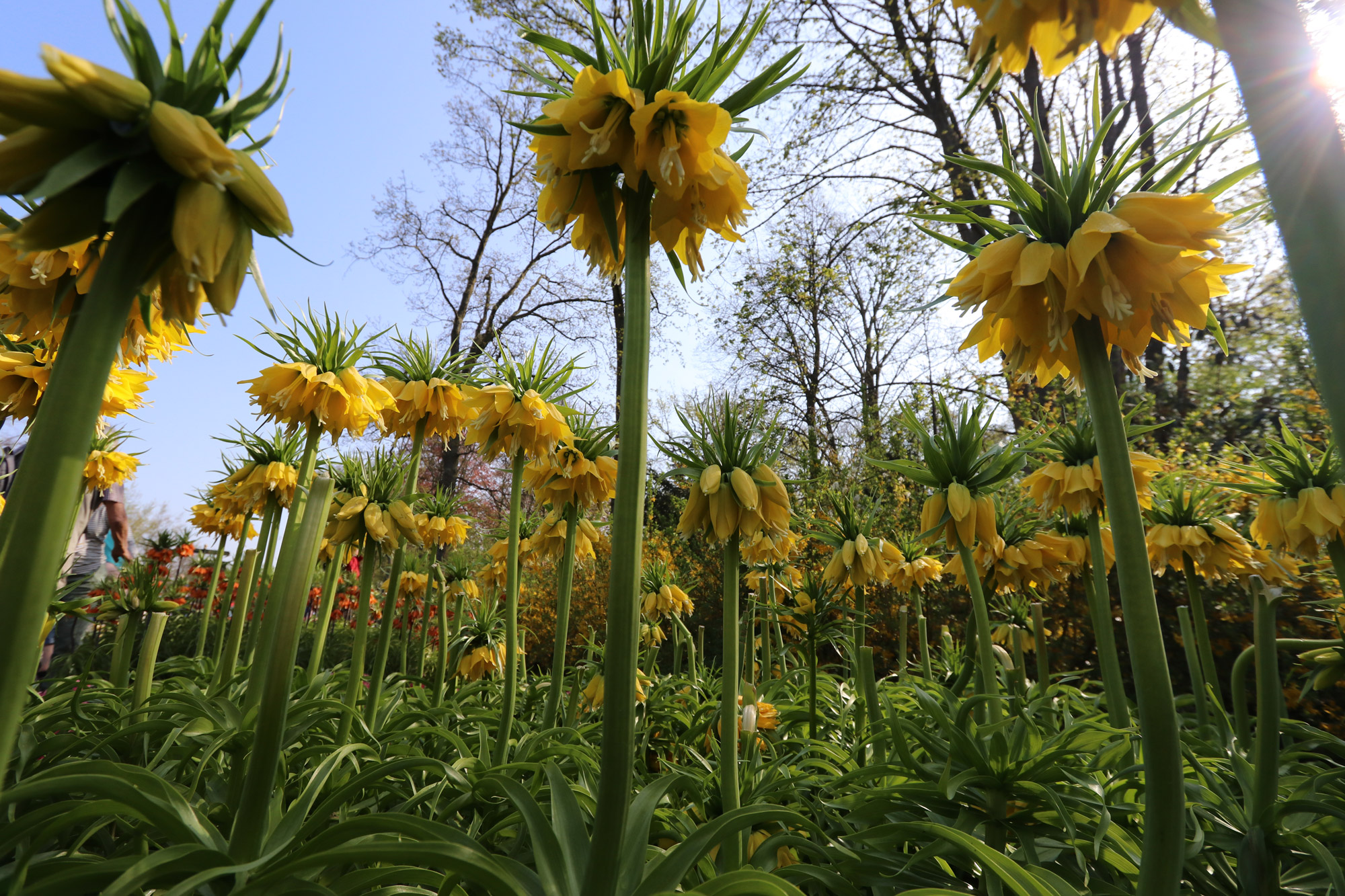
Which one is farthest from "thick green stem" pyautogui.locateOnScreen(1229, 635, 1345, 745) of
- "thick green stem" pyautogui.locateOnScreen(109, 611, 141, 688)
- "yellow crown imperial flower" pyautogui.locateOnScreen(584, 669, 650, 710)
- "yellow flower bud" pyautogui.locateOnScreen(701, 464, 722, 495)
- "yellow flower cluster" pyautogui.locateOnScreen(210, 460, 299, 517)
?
"thick green stem" pyautogui.locateOnScreen(109, 611, 141, 688)

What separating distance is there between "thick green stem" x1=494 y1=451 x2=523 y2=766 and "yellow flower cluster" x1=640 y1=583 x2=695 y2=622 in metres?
1.81

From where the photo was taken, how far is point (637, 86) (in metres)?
1.26

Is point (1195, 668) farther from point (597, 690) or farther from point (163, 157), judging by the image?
point (163, 157)

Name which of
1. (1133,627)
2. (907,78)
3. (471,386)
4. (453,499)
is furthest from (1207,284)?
(907,78)

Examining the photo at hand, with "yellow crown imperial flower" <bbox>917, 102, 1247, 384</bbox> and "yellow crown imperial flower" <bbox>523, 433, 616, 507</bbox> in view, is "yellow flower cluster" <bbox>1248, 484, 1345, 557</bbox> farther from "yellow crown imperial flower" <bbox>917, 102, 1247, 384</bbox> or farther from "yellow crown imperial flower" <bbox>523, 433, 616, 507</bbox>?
"yellow crown imperial flower" <bbox>523, 433, 616, 507</bbox>

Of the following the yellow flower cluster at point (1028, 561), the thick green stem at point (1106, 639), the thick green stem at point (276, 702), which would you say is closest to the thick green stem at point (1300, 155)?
the thick green stem at point (276, 702)

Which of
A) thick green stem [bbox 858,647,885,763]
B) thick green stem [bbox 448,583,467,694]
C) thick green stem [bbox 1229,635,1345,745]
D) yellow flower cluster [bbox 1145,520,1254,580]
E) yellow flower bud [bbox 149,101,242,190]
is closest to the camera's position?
yellow flower bud [bbox 149,101,242,190]

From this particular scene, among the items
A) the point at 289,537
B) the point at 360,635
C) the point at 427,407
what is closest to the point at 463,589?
the point at 427,407

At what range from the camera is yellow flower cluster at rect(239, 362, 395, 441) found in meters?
2.45

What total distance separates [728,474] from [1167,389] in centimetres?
1211

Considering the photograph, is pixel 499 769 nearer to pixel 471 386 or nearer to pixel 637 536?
pixel 637 536

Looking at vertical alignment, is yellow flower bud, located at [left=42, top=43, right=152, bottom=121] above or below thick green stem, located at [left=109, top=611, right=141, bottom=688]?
above

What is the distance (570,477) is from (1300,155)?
2.64 metres

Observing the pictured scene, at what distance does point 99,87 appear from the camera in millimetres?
716
